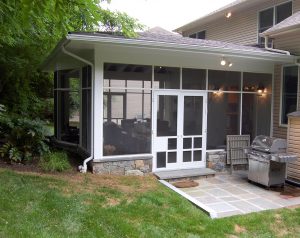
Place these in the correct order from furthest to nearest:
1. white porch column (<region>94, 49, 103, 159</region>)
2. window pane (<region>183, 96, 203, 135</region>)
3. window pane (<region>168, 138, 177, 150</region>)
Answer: window pane (<region>183, 96, 203, 135</region>), window pane (<region>168, 138, 177, 150</region>), white porch column (<region>94, 49, 103, 159</region>)

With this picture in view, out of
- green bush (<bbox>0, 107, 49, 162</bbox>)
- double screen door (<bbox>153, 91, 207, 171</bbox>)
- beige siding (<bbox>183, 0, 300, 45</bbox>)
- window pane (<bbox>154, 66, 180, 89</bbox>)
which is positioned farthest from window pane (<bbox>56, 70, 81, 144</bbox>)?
beige siding (<bbox>183, 0, 300, 45</bbox>)

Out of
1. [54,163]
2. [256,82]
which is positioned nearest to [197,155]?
[256,82]

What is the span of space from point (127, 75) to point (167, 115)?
1493 mm

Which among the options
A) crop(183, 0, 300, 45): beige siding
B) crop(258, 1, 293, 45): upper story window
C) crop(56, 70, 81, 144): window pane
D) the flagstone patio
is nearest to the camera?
the flagstone patio

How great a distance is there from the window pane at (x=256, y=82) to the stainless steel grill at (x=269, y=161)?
7.05ft

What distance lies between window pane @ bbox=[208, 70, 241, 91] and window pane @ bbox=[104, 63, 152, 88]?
1.86 meters

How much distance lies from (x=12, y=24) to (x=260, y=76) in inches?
271

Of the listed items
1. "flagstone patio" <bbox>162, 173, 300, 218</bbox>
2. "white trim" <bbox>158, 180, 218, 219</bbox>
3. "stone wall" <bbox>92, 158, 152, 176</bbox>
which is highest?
"stone wall" <bbox>92, 158, 152, 176</bbox>

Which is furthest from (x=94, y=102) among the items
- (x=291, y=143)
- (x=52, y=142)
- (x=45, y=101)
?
(x=45, y=101)

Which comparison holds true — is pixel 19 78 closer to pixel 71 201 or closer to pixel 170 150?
pixel 170 150

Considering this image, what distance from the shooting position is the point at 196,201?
611 cm

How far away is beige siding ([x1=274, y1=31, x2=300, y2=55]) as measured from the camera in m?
8.55

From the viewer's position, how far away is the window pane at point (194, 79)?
8336mm

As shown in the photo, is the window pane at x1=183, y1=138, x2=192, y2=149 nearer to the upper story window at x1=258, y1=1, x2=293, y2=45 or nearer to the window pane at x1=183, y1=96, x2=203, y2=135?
the window pane at x1=183, y1=96, x2=203, y2=135
